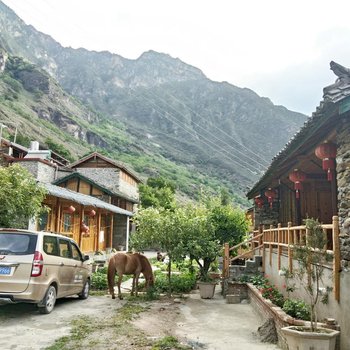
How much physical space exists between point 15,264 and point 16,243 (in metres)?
0.51

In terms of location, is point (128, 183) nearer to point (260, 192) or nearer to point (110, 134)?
point (260, 192)

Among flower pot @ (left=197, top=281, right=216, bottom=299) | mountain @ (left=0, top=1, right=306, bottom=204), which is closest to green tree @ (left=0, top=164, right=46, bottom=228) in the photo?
flower pot @ (left=197, top=281, right=216, bottom=299)

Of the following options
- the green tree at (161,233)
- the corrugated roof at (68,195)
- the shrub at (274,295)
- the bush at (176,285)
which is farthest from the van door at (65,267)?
the shrub at (274,295)

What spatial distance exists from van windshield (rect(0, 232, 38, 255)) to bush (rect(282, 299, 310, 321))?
204 inches

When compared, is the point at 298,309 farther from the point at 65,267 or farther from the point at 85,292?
the point at 85,292

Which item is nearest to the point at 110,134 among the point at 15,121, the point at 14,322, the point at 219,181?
the point at 219,181

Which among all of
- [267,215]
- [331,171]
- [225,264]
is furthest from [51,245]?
[267,215]

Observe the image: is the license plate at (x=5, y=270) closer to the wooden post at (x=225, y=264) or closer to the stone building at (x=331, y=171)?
the stone building at (x=331, y=171)

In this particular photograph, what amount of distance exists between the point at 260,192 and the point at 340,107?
10463 mm

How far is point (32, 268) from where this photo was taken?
7.56 meters

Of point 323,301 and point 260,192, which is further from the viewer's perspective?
point 260,192

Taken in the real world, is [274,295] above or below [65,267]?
below

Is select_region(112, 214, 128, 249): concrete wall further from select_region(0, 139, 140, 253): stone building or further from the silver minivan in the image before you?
the silver minivan

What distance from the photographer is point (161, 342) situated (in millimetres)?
6207
